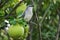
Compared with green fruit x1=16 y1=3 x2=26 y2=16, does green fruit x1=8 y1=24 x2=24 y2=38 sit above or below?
below

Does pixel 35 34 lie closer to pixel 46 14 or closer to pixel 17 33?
pixel 46 14

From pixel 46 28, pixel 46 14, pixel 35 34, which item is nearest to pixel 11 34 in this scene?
pixel 46 14

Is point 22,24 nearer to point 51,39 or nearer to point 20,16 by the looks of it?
point 20,16

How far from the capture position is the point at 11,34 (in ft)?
2.84

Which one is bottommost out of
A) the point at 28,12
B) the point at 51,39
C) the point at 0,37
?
the point at 51,39

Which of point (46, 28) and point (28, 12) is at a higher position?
point (28, 12)

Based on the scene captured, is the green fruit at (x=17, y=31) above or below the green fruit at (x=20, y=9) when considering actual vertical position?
below

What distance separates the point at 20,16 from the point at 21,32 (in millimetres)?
72

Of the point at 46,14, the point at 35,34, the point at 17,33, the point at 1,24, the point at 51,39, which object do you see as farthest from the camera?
the point at 51,39

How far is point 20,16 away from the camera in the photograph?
35.2 inches

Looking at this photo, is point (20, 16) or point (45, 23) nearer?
point (20, 16)

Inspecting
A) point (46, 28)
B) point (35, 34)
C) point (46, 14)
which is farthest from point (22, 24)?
point (46, 28)

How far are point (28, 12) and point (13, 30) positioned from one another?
24cm

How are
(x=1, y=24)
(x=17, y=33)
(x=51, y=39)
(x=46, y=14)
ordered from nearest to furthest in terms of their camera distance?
(x=17, y=33)
(x=1, y=24)
(x=46, y=14)
(x=51, y=39)
